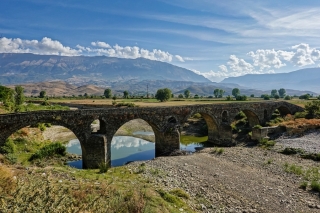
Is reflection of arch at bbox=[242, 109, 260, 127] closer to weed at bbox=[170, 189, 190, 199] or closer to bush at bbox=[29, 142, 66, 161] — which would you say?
bush at bbox=[29, 142, 66, 161]

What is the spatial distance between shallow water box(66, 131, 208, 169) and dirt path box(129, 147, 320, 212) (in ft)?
24.0

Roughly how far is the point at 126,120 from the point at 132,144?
1359 cm

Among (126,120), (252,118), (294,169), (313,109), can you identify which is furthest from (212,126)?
(313,109)

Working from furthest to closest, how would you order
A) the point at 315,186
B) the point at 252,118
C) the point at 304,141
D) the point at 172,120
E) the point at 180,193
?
the point at 252,118 → the point at 172,120 → the point at 304,141 → the point at 315,186 → the point at 180,193

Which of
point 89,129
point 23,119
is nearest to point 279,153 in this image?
point 89,129

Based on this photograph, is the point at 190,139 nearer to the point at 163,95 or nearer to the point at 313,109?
the point at 313,109

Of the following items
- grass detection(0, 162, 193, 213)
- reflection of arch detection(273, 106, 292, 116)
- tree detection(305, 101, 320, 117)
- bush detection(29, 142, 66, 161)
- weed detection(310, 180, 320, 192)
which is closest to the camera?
grass detection(0, 162, 193, 213)

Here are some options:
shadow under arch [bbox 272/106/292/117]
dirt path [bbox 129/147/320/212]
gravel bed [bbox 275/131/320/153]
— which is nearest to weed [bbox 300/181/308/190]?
dirt path [bbox 129/147/320/212]

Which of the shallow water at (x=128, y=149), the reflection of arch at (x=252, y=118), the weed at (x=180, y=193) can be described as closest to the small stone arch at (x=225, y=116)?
the shallow water at (x=128, y=149)

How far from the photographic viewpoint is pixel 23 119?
22359 mm

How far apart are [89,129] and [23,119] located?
21.2 ft

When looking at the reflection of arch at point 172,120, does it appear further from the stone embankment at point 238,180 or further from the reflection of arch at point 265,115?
the reflection of arch at point 265,115

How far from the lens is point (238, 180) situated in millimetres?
19984

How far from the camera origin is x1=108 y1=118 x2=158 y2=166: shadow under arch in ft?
107
